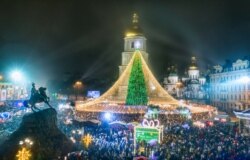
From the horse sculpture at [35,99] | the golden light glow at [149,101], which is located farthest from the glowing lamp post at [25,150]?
the golden light glow at [149,101]

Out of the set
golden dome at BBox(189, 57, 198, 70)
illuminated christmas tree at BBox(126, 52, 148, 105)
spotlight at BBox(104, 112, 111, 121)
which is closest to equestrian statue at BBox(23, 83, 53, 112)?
spotlight at BBox(104, 112, 111, 121)

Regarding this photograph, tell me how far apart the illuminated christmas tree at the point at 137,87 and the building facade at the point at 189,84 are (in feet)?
148

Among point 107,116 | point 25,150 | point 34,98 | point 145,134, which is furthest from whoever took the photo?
point 107,116

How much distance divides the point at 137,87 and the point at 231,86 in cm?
2314

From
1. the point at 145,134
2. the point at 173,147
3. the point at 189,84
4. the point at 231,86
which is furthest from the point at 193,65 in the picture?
the point at 173,147

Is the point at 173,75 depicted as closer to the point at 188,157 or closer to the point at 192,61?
the point at 192,61

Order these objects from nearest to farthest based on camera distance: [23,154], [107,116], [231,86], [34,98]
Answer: [23,154] → [34,98] → [107,116] → [231,86]

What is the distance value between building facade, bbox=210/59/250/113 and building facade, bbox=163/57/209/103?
2024 cm

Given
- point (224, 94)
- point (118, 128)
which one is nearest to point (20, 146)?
point (118, 128)

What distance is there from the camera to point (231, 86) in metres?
74.2

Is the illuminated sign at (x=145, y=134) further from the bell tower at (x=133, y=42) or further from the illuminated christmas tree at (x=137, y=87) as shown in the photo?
the bell tower at (x=133, y=42)

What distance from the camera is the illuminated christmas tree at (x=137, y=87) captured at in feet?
→ 199

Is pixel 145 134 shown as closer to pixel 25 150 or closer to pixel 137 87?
pixel 25 150

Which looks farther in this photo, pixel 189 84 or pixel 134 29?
pixel 189 84
